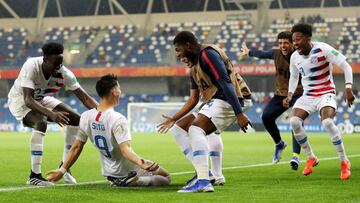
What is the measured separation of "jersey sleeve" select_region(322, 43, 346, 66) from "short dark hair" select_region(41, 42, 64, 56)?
11.5 ft

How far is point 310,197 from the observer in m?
7.84

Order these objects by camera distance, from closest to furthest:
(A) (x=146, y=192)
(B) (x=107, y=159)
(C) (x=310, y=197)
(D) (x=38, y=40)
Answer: (C) (x=310, y=197), (A) (x=146, y=192), (B) (x=107, y=159), (D) (x=38, y=40)

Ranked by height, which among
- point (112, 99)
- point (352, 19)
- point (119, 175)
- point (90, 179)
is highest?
point (112, 99)

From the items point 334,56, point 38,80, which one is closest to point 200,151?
point 38,80

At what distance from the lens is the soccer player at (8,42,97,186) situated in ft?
31.9

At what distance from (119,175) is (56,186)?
2.63ft

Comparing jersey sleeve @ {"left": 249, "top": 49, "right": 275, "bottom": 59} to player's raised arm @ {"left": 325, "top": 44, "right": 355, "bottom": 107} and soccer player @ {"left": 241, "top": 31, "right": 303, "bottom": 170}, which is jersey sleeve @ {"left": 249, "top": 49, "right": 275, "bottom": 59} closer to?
soccer player @ {"left": 241, "top": 31, "right": 303, "bottom": 170}

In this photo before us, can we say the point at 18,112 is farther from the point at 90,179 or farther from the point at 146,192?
the point at 146,192

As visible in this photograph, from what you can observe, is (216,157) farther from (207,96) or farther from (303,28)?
(303,28)

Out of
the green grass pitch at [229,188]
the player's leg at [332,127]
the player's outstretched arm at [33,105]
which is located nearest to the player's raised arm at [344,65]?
the player's leg at [332,127]

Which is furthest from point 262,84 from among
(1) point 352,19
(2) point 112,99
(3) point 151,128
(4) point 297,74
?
(2) point 112,99

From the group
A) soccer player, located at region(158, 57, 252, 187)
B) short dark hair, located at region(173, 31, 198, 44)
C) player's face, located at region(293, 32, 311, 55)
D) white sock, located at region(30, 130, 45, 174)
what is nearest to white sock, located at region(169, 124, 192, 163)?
soccer player, located at region(158, 57, 252, 187)

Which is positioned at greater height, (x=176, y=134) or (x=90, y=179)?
(x=176, y=134)

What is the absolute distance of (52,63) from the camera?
9.84 meters
